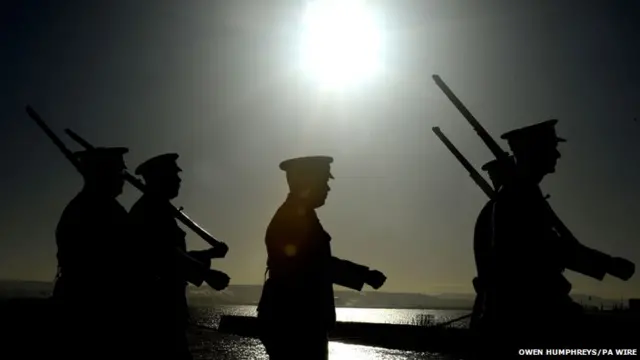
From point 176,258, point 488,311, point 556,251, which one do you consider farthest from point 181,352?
point 556,251

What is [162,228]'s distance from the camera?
7461 mm

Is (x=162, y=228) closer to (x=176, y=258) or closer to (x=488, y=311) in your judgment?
(x=176, y=258)

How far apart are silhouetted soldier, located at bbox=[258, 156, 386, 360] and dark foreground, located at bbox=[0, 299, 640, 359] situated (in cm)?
34

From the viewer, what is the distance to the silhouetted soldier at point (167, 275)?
708cm

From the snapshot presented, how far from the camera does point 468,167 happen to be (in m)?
8.84

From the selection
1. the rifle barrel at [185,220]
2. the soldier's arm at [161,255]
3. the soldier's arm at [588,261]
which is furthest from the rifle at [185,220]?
the soldier's arm at [588,261]

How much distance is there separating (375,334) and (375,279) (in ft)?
133

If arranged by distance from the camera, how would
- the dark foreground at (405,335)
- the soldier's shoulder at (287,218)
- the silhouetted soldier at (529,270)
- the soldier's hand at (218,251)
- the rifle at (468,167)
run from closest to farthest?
the silhouetted soldier at (529,270) < the soldier's shoulder at (287,218) < the rifle at (468,167) < the soldier's hand at (218,251) < the dark foreground at (405,335)

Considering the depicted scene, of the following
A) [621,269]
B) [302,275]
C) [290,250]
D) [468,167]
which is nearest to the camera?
[621,269]

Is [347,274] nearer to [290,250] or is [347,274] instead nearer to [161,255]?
[290,250]

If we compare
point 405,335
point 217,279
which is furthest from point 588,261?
point 405,335

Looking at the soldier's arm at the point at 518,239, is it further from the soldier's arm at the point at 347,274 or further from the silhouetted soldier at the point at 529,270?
the soldier's arm at the point at 347,274

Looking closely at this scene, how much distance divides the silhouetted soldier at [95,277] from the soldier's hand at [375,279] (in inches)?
112

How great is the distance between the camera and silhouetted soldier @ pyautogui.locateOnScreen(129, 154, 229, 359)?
708cm
